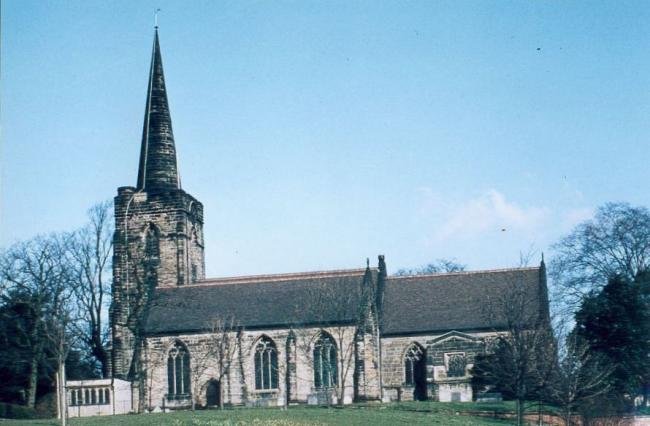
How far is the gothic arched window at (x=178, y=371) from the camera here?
53000mm

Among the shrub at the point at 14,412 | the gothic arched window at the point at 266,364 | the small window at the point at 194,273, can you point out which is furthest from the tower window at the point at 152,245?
the shrub at the point at 14,412

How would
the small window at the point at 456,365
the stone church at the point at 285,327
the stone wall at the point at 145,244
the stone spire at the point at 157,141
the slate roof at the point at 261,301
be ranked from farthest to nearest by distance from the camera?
the stone spire at the point at 157,141, the stone wall at the point at 145,244, the slate roof at the point at 261,301, the stone church at the point at 285,327, the small window at the point at 456,365

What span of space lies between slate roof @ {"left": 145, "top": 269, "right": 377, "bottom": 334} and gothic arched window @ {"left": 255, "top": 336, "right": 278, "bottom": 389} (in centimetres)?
130

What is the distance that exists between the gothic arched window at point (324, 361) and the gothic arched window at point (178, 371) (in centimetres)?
796

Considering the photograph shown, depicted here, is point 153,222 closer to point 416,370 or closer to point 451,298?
point 416,370

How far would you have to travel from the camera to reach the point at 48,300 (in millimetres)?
53219

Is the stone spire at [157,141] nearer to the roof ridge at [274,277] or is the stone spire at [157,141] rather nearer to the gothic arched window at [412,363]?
the roof ridge at [274,277]

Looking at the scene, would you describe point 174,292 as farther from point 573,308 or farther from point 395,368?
point 573,308

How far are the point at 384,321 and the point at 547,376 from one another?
19.0 meters

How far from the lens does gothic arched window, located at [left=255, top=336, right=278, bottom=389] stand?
52469 millimetres

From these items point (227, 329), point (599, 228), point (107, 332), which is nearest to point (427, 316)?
point (227, 329)

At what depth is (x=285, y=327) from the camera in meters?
52.2

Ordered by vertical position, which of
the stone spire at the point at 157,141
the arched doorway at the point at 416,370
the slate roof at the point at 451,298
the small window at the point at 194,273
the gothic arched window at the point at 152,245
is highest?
the stone spire at the point at 157,141

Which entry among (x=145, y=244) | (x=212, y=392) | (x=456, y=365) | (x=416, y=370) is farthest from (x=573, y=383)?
(x=145, y=244)
